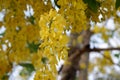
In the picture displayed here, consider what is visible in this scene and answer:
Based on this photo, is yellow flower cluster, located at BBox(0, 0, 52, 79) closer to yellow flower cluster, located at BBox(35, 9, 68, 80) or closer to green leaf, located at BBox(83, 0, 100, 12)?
green leaf, located at BBox(83, 0, 100, 12)

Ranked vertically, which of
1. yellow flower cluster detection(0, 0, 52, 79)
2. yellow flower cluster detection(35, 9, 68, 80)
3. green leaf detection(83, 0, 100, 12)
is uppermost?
yellow flower cluster detection(0, 0, 52, 79)

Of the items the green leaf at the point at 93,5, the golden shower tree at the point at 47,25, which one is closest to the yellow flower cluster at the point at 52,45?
the golden shower tree at the point at 47,25

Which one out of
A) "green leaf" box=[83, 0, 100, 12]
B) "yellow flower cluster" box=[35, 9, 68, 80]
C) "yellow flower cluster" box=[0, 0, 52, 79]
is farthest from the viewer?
"yellow flower cluster" box=[0, 0, 52, 79]

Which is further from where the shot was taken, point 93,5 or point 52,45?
point 93,5

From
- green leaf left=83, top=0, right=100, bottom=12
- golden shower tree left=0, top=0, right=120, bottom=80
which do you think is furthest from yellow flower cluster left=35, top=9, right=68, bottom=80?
green leaf left=83, top=0, right=100, bottom=12

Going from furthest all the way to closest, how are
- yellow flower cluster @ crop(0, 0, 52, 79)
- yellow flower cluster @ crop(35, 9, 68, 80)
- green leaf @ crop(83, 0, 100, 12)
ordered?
1. yellow flower cluster @ crop(0, 0, 52, 79)
2. green leaf @ crop(83, 0, 100, 12)
3. yellow flower cluster @ crop(35, 9, 68, 80)

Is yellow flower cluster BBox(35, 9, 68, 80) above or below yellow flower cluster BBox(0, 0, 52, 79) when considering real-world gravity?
below

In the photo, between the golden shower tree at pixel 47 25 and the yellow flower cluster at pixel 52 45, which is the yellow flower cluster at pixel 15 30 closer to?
the golden shower tree at pixel 47 25

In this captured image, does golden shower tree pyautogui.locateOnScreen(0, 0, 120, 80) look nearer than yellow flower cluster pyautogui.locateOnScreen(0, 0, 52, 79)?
Yes

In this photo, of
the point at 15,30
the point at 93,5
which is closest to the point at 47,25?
the point at 93,5

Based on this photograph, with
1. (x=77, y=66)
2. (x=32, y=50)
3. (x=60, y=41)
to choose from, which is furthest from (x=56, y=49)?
(x=77, y=66)

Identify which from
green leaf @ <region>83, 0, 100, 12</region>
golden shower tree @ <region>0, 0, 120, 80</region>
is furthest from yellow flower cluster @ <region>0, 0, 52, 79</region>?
green leaf @ <region>83, 0, 100, 12</region>

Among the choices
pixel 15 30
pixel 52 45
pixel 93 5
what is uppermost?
pixel 15 30

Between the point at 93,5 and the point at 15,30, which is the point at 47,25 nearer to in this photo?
the point at 93,5
